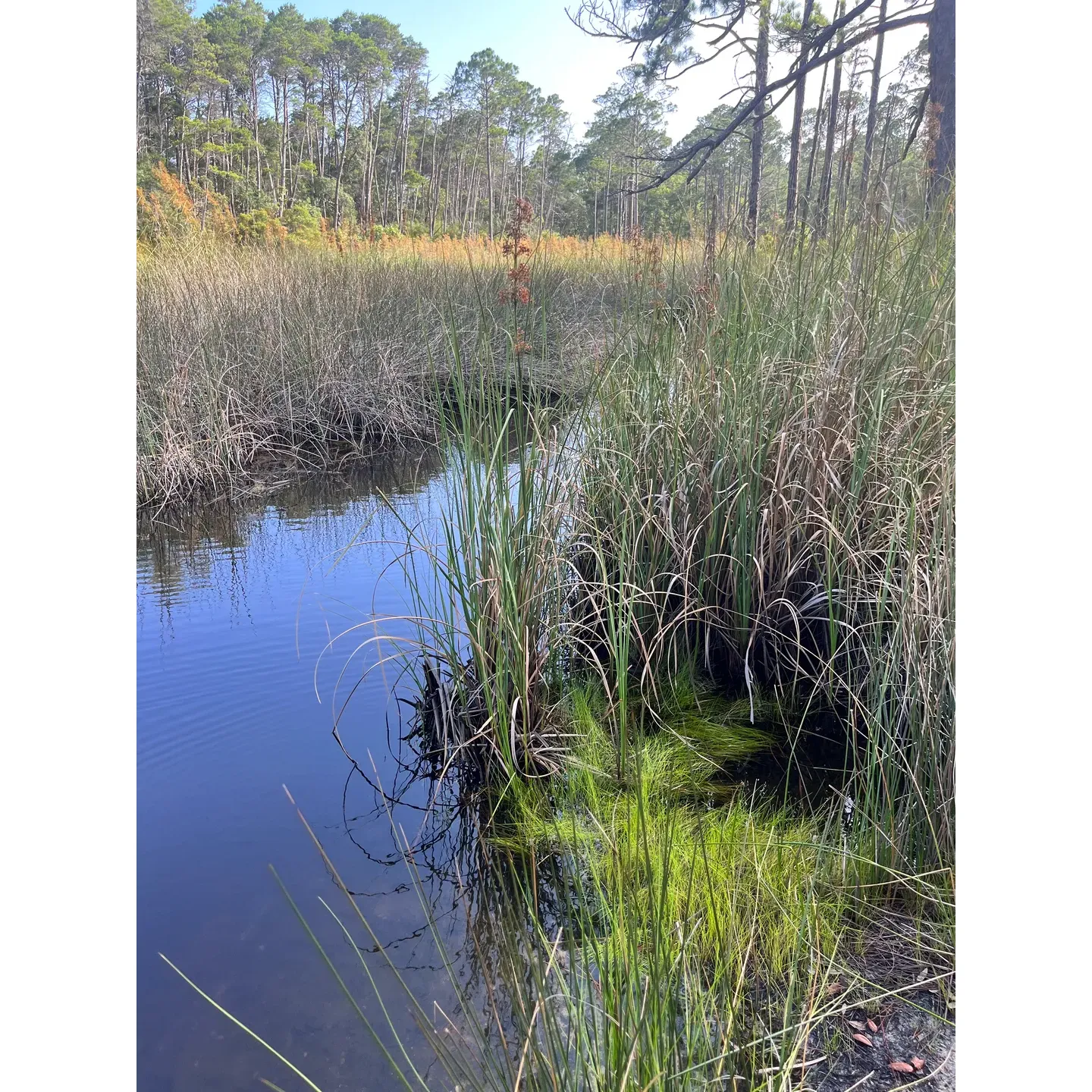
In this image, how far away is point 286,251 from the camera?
7.53m

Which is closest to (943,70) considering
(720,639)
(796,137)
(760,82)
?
(796,137)

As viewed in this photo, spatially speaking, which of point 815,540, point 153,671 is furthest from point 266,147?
point 815,540

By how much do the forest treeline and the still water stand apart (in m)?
1.46

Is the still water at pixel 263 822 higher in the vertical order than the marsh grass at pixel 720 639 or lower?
lower

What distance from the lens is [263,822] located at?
1.89 metres

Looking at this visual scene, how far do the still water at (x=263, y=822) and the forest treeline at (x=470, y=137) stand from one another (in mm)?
1457

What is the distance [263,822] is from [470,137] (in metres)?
2.83

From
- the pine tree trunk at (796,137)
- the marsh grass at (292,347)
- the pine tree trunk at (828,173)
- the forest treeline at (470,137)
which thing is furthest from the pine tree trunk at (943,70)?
the marsh grass at (292,347)

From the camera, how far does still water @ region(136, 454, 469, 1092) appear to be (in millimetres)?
1330

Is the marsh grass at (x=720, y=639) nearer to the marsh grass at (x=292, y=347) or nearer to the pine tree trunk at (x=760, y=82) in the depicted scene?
the marsh grass at (x=292, y=347)

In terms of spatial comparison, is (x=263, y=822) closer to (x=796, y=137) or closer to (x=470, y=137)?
(x=470, y=137)

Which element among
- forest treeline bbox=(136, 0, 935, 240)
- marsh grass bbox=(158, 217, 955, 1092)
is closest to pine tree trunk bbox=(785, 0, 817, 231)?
forest treeline bbox=(136, 0, 935, 240)

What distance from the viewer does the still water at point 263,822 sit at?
52.4 inches
